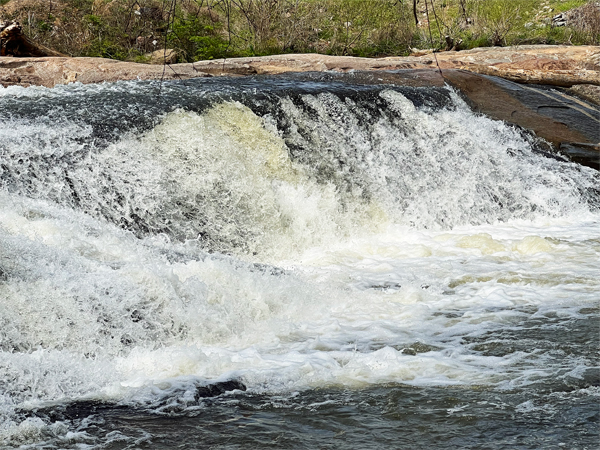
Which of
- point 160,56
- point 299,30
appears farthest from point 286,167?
point 299,30

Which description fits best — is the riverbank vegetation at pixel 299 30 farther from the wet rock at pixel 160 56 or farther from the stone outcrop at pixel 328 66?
the stone outcrop at pixel 328 66

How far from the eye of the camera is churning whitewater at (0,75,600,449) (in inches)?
124

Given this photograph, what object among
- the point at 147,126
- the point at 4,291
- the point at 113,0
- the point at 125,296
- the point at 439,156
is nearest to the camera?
the point at 4,291

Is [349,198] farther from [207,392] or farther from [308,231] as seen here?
[207,392]

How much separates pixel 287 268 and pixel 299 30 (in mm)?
8864

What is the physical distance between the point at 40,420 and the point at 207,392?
0.74 m

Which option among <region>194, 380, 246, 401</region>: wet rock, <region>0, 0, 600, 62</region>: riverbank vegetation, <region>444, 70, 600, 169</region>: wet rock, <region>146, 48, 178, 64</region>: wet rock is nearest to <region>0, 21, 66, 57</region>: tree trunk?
<region>0, 0, 600, 62</region>: riverbank vegetation

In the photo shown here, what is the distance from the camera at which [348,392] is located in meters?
3.37

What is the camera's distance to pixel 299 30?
13680 millimetres

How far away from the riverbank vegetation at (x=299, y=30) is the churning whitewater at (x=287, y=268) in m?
4.32

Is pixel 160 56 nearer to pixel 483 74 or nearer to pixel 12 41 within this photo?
pixel 12 41

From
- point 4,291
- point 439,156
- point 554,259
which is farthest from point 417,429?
point 439,156

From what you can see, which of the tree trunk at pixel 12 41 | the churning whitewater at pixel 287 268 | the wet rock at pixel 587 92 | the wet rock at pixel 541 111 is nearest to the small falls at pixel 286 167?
the churning whitewater at pixel 287 268

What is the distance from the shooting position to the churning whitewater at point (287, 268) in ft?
10.4
